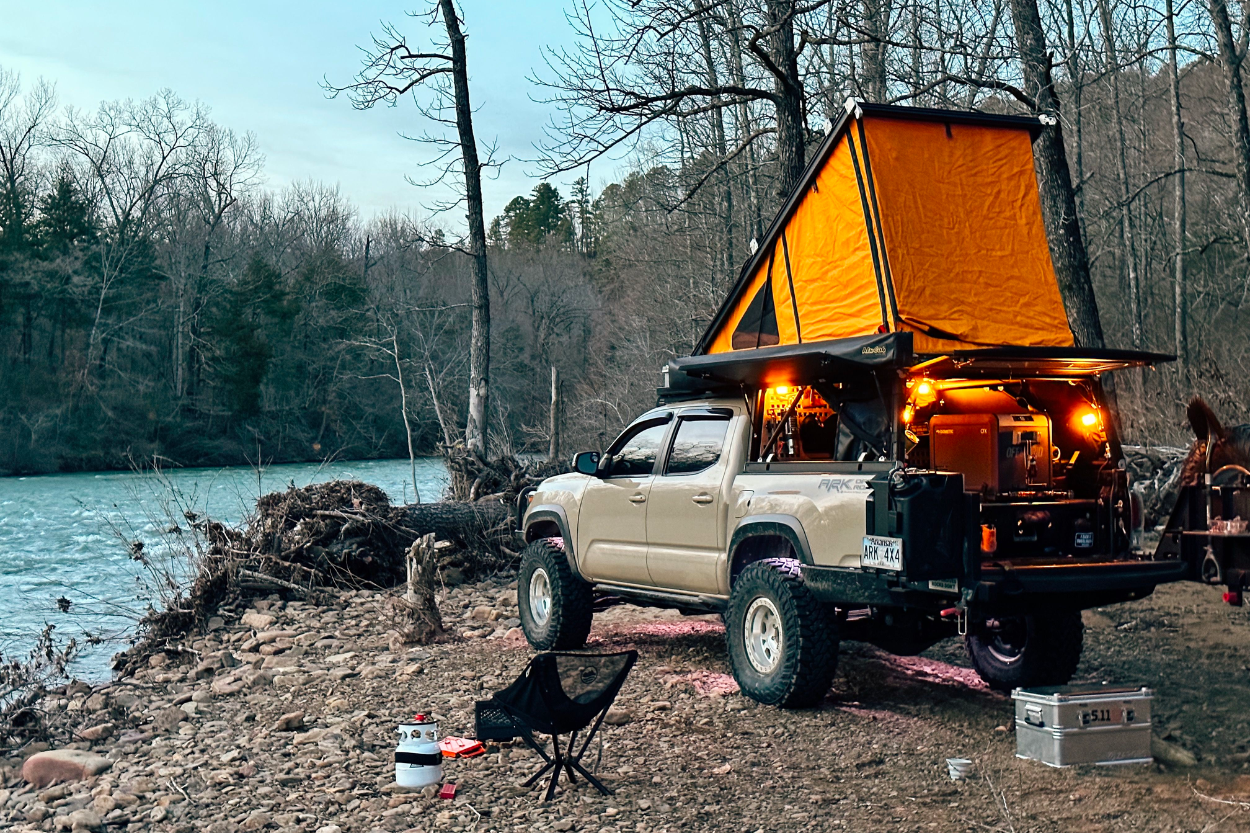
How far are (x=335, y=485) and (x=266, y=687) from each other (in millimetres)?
5302

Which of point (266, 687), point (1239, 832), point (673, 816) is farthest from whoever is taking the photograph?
point (266, 687)

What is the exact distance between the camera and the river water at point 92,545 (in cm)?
1383

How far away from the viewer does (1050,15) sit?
575 inches

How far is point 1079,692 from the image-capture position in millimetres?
6133

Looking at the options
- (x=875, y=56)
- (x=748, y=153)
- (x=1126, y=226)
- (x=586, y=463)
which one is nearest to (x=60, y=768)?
(x=586, y=463)

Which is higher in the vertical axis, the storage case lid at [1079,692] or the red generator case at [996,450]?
the red generator case at [996,450]

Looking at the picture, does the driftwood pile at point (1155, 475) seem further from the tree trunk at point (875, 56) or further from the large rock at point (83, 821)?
the large rock at point (83, 821)

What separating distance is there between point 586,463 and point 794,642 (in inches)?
102

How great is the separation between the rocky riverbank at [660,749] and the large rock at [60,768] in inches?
1.2

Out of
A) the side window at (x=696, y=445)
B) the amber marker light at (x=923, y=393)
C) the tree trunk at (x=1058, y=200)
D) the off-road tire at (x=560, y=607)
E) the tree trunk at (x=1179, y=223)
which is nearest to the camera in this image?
the amber marker light at (x=923, y=393)

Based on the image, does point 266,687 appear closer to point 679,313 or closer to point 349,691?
point 349,691

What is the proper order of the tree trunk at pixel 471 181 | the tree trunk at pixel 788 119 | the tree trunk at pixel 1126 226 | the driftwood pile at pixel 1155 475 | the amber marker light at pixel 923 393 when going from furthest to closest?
1. the tree trunk at pixel 1126 226
2. the tree trunk at pixel 471 181
3. the tree trunk at pixel 788 119
4. the driftwood pile at pixel 1155 475
5. the amber marker light at pixel 923 393

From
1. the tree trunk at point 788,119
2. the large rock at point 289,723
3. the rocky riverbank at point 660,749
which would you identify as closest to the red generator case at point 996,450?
the rocky riverbank at point 660,749

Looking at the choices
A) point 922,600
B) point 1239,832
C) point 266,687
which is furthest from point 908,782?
point 266,687
